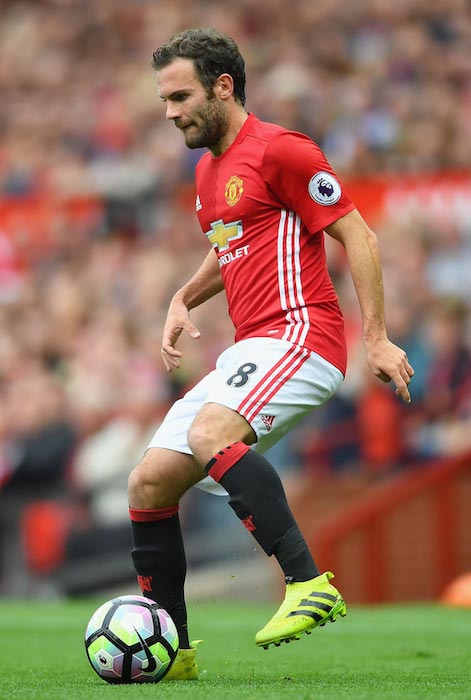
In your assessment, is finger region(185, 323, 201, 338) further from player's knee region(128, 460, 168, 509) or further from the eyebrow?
the eyebrow

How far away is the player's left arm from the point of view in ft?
16.8

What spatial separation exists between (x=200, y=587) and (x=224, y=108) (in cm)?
709

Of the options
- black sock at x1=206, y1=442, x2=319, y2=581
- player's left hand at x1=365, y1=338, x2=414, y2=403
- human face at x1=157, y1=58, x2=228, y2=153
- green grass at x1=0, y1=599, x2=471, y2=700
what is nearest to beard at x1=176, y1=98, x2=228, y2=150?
human face at x1=157, y1=58, x2=228, y2=153

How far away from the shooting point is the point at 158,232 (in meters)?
15.3

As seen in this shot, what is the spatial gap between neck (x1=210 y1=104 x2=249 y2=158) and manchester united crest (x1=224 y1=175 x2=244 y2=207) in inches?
7.0

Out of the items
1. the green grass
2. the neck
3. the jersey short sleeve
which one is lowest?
the green grass

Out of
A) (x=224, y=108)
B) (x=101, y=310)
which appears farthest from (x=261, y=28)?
(x=224, y=108)

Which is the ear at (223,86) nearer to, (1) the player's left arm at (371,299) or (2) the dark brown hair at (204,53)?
(2) the dark brown hair at (204,53)

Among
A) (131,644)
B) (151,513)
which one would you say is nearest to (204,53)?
(151,513)

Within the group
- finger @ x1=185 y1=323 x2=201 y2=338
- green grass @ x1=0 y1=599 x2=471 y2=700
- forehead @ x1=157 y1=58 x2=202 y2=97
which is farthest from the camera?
finger @ x1=185 y1=323 x2=201 y2=338

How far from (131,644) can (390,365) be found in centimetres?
137

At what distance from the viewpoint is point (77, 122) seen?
18219 millimetres

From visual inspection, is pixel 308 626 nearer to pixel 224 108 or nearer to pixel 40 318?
pixel 224 108

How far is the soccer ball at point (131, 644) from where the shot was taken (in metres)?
5.27
